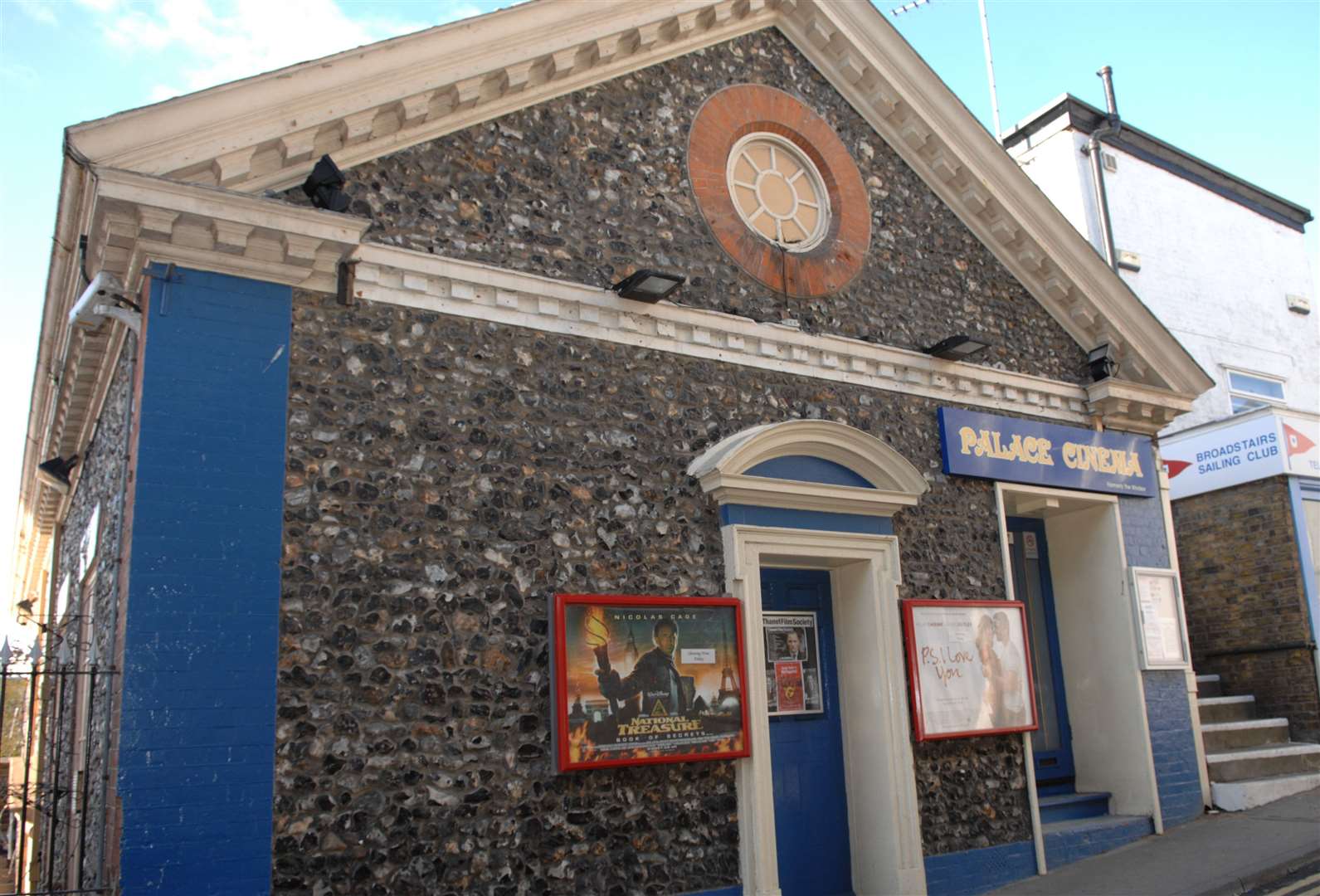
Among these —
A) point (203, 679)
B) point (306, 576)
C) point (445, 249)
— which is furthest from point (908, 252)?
point (203, 679)

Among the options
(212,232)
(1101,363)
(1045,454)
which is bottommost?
(1045,454)

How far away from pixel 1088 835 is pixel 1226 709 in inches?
156

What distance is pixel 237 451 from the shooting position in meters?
6.37

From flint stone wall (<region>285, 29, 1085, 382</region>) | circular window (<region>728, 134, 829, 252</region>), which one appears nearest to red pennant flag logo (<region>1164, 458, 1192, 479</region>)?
flint stone wall (<region>285, 29, 1085, 382</region>)

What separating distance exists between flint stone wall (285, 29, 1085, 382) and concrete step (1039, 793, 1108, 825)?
13.4 feet

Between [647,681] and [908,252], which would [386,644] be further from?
[908,252]

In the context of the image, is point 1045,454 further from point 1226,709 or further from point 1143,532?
point 1226,709

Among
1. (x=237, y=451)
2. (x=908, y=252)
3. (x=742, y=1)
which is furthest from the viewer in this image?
(x=908, y=252)

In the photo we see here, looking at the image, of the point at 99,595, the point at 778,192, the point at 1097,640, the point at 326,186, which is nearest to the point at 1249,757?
the point at 1097,640

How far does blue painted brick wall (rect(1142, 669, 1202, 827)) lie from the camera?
10344 millimetres

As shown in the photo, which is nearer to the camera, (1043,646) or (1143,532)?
(1143,532)

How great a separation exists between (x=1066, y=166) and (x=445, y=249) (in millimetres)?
12056

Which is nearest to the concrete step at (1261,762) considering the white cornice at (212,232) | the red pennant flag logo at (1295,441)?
the red pennant flag logo at (1295,441)

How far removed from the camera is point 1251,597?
1302 cm
